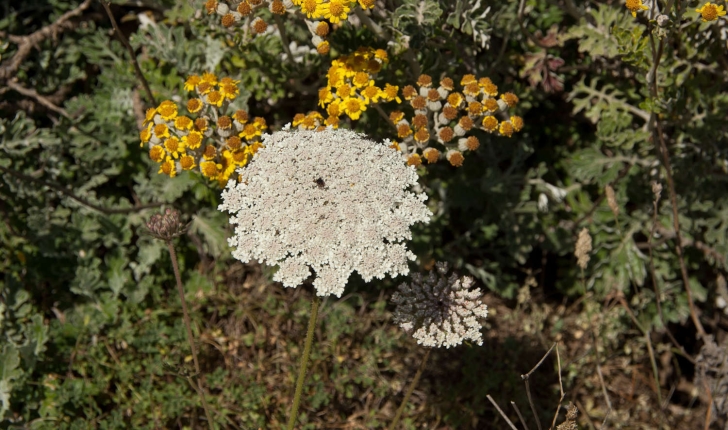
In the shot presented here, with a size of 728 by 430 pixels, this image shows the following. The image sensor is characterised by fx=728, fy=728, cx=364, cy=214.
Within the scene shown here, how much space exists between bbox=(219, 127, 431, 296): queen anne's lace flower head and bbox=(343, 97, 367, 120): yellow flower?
0.43 m

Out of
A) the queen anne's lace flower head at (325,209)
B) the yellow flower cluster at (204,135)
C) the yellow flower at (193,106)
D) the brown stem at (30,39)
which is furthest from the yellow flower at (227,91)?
the brown stem at (30,39)

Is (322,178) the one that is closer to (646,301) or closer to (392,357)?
(392,357)

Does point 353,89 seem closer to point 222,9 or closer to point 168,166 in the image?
point 222,9

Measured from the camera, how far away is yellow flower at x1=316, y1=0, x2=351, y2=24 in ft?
A: 12.0

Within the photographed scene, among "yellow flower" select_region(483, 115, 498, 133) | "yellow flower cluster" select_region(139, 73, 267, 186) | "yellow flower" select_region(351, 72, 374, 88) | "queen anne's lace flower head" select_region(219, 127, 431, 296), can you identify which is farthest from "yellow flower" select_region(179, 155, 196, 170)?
"yellow flower" select_region(483, 115, 498, 133)

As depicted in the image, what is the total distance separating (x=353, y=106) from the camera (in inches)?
152

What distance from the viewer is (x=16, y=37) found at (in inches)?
197

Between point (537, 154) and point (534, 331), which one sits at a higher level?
point (537, 154)

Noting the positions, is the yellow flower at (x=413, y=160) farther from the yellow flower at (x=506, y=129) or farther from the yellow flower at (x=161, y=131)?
the yellow flower at (x=161, y=131)

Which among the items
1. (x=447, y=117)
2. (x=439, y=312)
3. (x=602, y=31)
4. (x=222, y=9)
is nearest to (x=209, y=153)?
(x=222, y=9)

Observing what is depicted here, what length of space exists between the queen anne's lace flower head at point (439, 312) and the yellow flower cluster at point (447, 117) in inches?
27.4

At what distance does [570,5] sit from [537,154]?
1213mm

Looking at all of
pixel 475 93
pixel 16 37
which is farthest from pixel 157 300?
pixel 475 93

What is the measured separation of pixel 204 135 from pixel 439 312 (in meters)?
1.56
